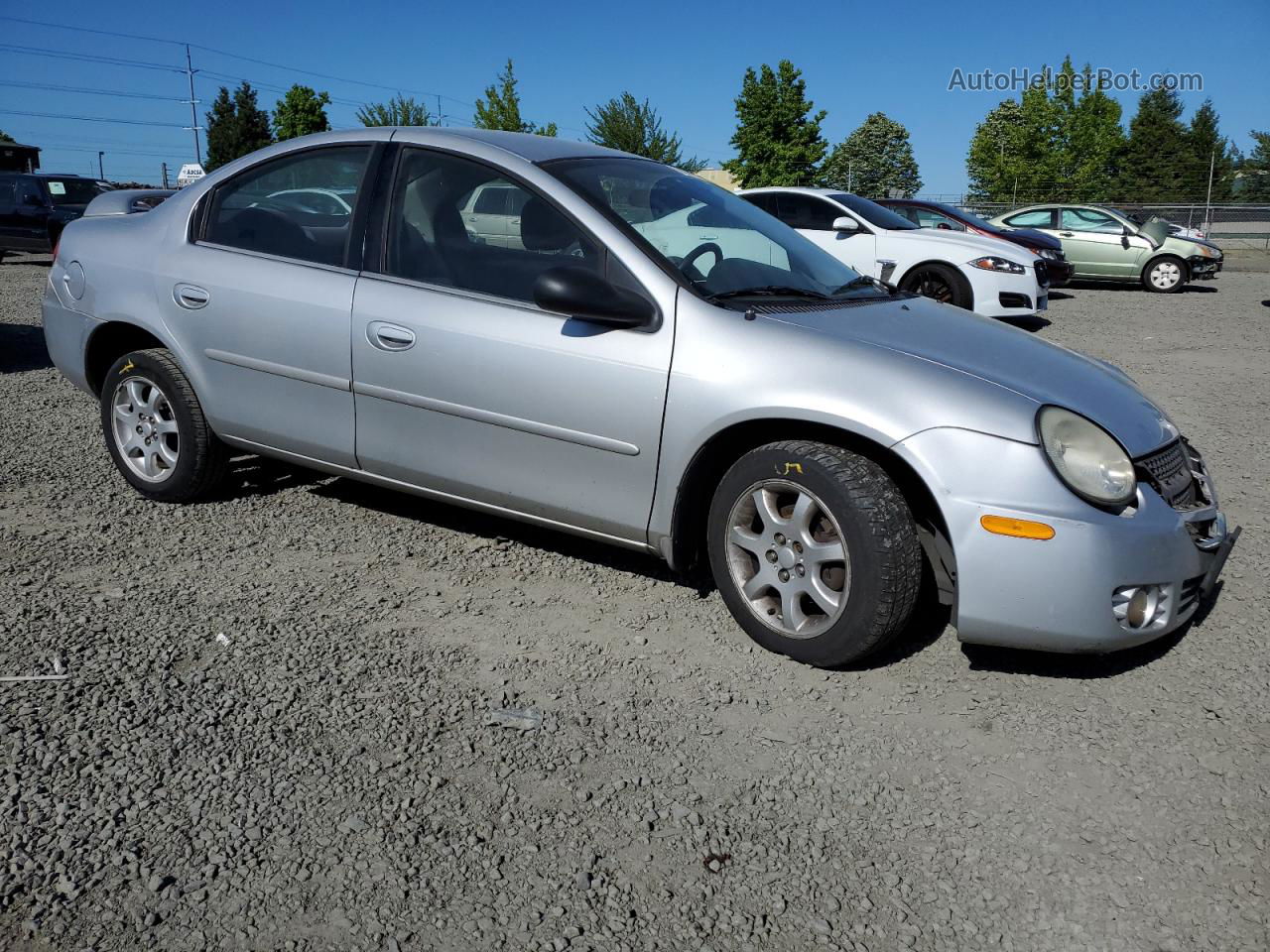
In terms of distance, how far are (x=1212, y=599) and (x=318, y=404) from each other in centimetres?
346

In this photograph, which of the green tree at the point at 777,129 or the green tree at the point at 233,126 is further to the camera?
the green tree at the point at 233,126

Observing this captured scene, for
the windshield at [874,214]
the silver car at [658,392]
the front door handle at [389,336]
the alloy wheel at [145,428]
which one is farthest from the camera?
the windshield at [874,214]

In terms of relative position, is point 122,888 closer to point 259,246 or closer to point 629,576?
point 629,576

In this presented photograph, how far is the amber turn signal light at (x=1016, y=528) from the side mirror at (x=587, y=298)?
1.23m

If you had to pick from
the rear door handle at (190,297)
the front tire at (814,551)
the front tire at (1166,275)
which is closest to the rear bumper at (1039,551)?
the front tire at (814,551)

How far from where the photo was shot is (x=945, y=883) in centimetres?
243

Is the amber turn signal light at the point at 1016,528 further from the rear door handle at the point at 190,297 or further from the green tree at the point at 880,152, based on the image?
the green tree at the point at 880,152

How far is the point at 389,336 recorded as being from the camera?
3.93m

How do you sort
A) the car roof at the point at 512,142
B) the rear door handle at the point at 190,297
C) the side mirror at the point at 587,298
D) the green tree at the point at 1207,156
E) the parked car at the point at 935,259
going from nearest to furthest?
1. the side mirror at the point at 587,298
2. the car roof at the point at 512,142
3. the rear door handle at the point at 190,297
4. the parked car at the point at 935,259
5. the green tree at the point at 1207,156

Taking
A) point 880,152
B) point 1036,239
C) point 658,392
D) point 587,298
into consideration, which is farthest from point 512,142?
point 880,152

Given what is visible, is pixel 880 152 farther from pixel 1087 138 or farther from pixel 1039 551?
pixel 1039 551

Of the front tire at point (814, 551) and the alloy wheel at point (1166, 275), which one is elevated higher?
the front tire at point (814, 551)

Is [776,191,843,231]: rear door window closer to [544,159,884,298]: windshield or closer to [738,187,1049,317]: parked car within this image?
[738,187,1049,317]: parked car

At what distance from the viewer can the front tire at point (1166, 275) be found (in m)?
17.4
